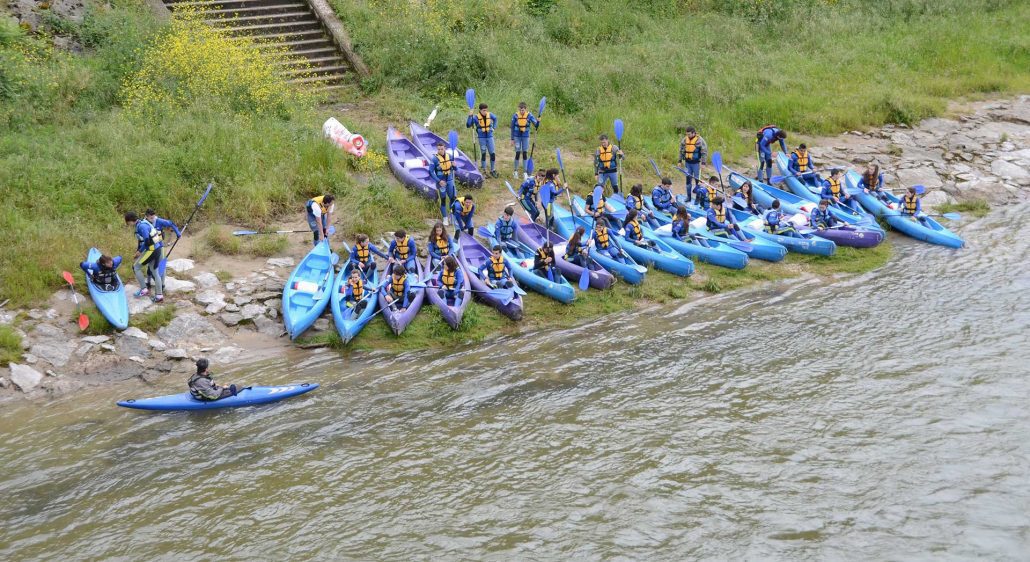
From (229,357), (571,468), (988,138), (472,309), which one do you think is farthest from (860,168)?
(229,357)

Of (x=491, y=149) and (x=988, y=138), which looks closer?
(x=491, y=149)

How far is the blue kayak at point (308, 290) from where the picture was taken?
1184cm

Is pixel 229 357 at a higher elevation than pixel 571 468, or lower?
higher

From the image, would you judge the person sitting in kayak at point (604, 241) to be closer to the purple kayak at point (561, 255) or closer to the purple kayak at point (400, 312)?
the purple kayak at point (561, 255)

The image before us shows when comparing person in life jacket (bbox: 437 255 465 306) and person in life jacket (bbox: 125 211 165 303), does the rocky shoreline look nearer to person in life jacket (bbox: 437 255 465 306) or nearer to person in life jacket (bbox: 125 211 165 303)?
person in life jacket (bbox: 125 211 165 303)

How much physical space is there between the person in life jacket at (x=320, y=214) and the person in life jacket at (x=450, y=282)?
7.46ft

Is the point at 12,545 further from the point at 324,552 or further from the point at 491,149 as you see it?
the point at 491,149

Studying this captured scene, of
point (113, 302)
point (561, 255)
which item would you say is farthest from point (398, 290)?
point (113, 302)

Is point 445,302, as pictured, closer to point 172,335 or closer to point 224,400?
point 224,400

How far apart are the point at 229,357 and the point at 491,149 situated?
6603 mm

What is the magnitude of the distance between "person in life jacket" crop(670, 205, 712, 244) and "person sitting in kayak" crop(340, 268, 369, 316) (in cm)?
530

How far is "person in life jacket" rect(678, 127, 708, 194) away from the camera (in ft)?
52.1

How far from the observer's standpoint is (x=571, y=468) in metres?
9.30

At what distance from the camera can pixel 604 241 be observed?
13.7 m
